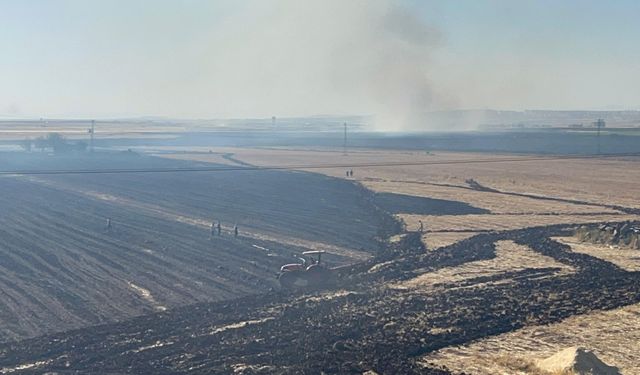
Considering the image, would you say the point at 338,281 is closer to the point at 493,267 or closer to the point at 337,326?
the point at 337,326

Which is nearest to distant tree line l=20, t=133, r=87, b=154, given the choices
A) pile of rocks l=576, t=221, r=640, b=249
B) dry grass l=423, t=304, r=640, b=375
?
pile of rocks l=576, t=221, r=640, b=249

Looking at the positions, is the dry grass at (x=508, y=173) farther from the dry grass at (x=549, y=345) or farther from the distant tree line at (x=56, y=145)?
the dry grass at (x=549, y=345)

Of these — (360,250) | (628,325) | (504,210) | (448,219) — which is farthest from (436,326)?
(504,210)

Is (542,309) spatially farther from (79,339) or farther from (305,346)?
(79,339)

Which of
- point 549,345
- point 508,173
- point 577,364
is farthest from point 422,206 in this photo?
point 577,364

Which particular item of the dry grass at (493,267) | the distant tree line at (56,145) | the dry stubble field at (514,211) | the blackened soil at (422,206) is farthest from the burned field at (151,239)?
the distant tree line at (56,145)

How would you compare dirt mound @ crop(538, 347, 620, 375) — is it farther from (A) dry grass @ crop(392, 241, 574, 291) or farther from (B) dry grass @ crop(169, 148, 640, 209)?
(B) dry grass @ crop(169, 148, 640, 209)

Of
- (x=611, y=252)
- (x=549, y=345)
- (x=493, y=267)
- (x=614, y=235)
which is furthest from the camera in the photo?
(x=614, y=235)
